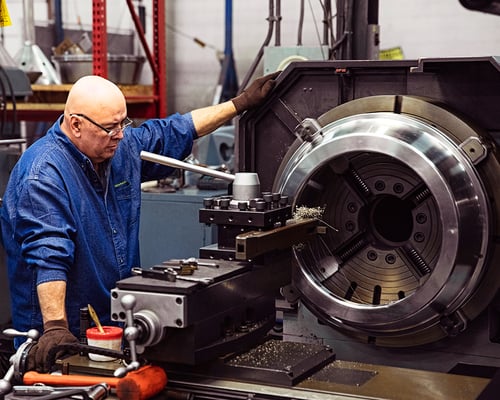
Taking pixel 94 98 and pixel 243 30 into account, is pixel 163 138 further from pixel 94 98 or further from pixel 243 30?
pixel 243 30

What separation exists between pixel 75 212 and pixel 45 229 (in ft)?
0.41

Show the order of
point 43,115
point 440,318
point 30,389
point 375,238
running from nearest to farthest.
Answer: point 30,389 < point 440,318 < point 375,238 < point 43,115

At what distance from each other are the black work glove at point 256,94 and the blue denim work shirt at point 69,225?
0.95 feet

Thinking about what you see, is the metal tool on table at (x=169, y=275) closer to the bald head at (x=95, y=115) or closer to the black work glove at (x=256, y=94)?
the bald head at (x=95, y=115)

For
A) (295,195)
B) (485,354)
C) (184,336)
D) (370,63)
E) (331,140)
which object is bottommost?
(485,354)

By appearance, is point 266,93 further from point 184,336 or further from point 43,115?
point 43,115

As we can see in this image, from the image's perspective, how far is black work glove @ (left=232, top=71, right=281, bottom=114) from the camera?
202 centimetres

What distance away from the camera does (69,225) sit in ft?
5.84

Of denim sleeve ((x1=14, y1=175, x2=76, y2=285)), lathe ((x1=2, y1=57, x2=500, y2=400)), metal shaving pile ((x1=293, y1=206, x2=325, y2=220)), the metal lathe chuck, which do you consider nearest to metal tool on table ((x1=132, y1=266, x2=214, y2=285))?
lathe ((x1=2, y1=57, x2=500, y2=400))

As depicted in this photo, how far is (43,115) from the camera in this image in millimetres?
3668

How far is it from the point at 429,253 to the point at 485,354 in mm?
249

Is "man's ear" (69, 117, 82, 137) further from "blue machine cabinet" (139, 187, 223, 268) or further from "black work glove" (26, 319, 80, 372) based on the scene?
"blue machine cabinet" (139, 187, 223, 268)

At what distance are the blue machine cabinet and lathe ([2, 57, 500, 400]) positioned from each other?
0.78 metres

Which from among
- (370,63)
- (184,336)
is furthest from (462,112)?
(184,336)
